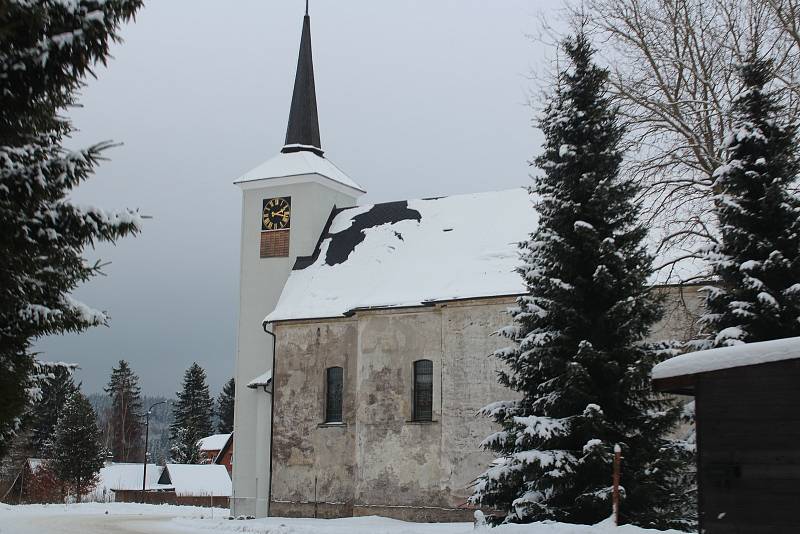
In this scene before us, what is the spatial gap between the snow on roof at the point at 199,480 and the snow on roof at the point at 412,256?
32663 millimetres

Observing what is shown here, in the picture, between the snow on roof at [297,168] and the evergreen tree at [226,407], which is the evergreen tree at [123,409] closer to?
the evergreen tree at [226,407]

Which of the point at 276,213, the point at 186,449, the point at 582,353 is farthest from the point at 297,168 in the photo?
the point at 186,449

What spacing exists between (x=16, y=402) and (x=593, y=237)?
33.3ft

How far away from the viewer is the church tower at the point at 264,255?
1171 inches

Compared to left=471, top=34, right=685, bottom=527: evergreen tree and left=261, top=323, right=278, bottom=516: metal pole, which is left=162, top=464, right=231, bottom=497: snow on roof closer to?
left=261, top=323, right=278, bottom=516: metal pole

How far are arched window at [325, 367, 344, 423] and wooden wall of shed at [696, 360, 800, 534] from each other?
1967 centimetres

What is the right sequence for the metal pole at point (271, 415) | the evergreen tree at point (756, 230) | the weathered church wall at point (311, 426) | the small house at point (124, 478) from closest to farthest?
the evergreen tree at point (756, 230) < the weathered church wall at point (311, 426) < the metal pole at point (271, 415) < the small house at point (124, 478)

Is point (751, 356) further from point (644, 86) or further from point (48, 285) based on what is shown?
point (644, 86)

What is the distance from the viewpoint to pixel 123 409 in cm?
9069

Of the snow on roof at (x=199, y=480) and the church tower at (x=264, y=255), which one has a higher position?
the church tower at (x=264, y=255)

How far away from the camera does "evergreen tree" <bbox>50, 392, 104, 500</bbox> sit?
51469 millimetres

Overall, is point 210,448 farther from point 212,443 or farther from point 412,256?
point 412,256

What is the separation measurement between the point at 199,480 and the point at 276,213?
1355 inches

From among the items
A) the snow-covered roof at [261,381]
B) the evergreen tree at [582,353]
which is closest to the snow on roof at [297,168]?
the snow-covered roof at [261,381]
